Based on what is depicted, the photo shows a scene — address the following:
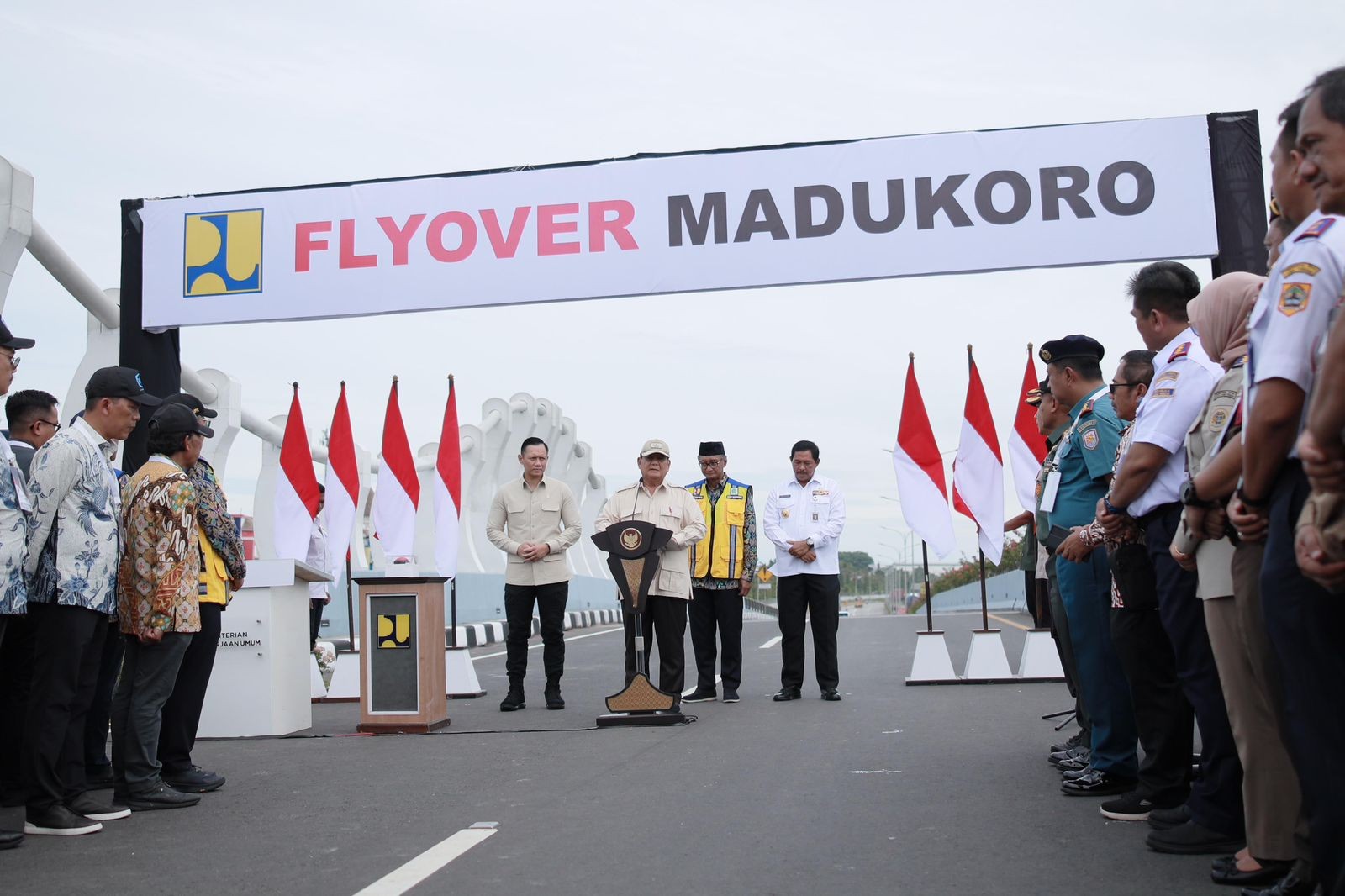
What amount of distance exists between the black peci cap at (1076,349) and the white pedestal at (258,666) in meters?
5.65

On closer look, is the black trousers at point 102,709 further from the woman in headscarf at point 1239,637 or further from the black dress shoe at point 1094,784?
the woman in headscarf at point 1239,637

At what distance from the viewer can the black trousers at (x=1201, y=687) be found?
4320mm

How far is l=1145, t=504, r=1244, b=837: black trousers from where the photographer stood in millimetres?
4320

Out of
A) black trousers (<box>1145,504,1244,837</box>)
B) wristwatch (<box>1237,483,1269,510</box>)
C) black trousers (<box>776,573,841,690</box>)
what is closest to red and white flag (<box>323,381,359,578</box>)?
black trousers (<box>776,573,841,690</box>)

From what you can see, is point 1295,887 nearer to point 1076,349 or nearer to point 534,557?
point 1076,349

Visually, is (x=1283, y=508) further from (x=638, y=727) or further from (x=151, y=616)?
(x=638, y=727)

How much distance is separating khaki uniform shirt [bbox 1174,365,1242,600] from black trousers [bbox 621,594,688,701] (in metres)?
5.45

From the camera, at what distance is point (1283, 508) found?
309cm

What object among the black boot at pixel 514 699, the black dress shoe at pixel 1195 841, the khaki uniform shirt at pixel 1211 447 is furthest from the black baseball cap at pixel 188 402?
the black dress shoe at pixel 1195 841

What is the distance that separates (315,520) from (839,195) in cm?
752

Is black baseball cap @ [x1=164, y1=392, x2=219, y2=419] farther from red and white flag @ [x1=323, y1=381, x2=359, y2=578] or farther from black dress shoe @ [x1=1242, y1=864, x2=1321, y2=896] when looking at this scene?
red and white flag @ [x1=323, y1=381, x2=359, y2=578]

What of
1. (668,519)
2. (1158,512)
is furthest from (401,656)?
(1158,512)

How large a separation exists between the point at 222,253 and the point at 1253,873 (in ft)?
27.7

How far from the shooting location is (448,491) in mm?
14812
